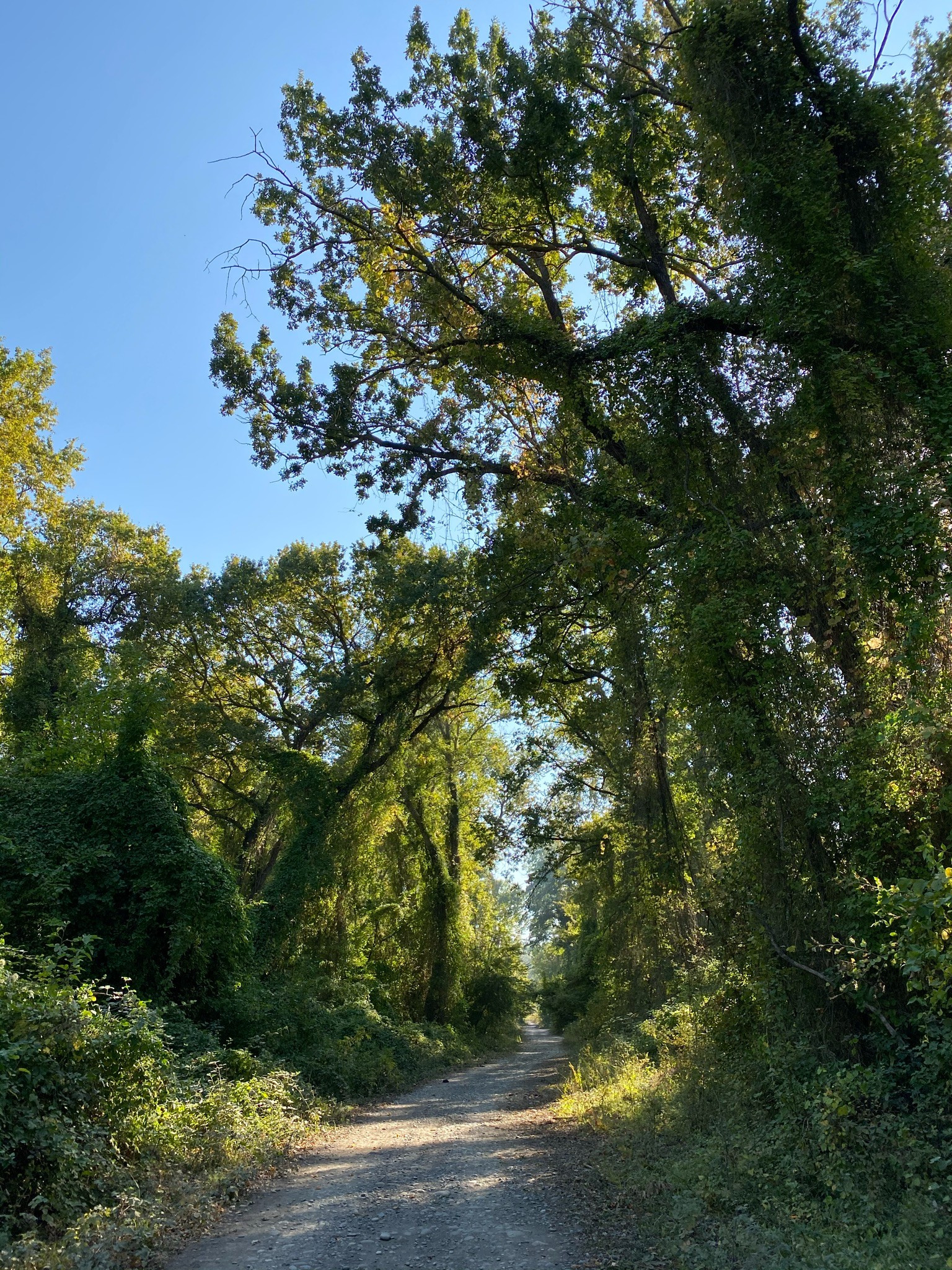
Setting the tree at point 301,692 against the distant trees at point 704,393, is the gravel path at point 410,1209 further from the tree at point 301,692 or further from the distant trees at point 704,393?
the tree at point 301,692

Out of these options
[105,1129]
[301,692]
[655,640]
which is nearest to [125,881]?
[105,1129]

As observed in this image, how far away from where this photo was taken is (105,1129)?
22.2ft

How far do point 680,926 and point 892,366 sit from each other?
443 inches

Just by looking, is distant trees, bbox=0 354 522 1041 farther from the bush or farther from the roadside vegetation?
the bush

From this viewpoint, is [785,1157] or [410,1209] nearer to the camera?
[785,1157]

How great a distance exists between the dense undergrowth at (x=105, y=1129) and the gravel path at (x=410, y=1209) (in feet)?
1.41

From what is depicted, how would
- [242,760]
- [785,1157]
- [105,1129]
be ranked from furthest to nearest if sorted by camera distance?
1. [242,760]
2. [105,1129]
3. [785,1157]

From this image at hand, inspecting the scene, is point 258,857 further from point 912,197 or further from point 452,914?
point 912,197

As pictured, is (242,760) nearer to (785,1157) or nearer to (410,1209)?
(410,1209)

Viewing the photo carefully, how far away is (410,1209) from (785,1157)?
3.28m

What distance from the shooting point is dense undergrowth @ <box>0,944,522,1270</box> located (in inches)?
221

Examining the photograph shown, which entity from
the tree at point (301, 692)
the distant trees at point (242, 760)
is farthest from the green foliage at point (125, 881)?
the tree at point (301, 692)

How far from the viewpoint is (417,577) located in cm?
1872

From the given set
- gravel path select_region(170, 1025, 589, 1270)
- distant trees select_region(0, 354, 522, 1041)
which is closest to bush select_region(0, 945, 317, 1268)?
gravel path select_region(170, 1025, 589, 1270)
